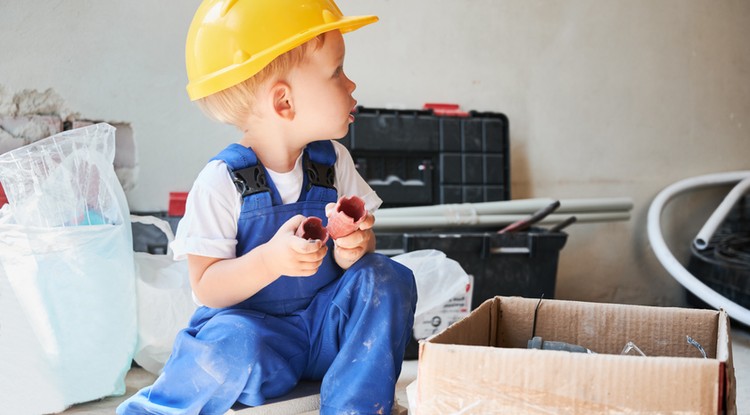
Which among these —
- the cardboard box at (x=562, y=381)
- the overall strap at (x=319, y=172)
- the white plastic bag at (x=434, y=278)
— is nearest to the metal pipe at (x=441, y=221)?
the white plastic bag at (x=434, y=278)

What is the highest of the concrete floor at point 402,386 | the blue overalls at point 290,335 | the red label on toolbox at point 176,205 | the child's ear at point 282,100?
the child's ear at point 282,100

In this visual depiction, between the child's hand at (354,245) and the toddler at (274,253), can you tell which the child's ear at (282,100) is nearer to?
the toddler at (274,253)

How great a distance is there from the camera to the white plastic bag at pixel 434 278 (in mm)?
1931

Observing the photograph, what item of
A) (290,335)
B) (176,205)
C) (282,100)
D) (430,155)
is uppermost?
(282,100)

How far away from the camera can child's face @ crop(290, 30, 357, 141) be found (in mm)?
1226

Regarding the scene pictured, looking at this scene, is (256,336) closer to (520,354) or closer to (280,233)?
(280,233)

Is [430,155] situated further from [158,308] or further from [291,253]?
[291,253]

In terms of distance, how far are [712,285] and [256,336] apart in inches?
78.7

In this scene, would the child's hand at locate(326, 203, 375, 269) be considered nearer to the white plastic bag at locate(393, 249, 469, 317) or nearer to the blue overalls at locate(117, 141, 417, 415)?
the blue overalls at locate(117, 141, 417, 415)

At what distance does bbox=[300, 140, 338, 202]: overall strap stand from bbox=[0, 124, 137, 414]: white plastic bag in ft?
2.06

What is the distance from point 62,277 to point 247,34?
779 mm

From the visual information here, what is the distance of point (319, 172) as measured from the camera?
4.25ft

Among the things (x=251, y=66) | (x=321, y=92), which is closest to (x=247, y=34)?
(x=251, y=66)

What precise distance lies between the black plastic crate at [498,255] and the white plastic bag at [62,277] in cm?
76
